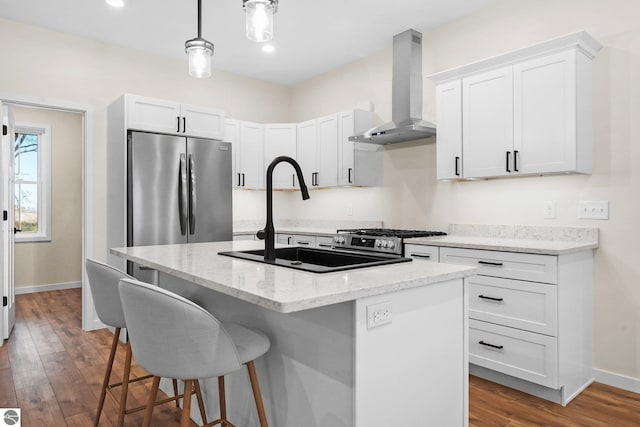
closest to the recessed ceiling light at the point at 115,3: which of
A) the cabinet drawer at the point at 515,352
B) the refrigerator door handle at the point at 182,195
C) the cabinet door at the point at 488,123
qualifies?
the refrigerator door handle at the point at 182,195

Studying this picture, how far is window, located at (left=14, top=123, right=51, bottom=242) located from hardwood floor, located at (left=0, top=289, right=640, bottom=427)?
271 centimetres

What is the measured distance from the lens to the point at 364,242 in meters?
3.53

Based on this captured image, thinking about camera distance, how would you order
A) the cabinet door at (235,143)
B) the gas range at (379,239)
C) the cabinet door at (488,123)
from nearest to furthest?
the cabinet door at (488,123) < the gas range at (379,239) < the cabinet door at (235,143)

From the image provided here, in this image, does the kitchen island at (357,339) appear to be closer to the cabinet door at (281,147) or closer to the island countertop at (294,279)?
the island countertop at (294,279)

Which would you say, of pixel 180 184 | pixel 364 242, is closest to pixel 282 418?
pixel 364 242

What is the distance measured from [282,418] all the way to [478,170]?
91.4 inches

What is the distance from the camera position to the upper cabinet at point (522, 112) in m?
2.70

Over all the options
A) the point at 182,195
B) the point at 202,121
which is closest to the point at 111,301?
the point at 182,195

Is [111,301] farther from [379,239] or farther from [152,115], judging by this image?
[152,115]

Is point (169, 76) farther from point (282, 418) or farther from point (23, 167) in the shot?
point (282, 418)

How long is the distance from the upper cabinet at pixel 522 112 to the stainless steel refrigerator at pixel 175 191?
2.10 m

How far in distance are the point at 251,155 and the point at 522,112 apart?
2.96 metres

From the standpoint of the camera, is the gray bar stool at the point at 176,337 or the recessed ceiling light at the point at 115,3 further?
the recessed ceiling light at the point at 115,3

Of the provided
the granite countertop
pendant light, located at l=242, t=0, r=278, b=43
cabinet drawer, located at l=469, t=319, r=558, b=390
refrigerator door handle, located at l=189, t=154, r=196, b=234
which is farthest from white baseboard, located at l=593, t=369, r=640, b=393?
refrigerator door handle, located at l=189, t=154, r=196, b=234
